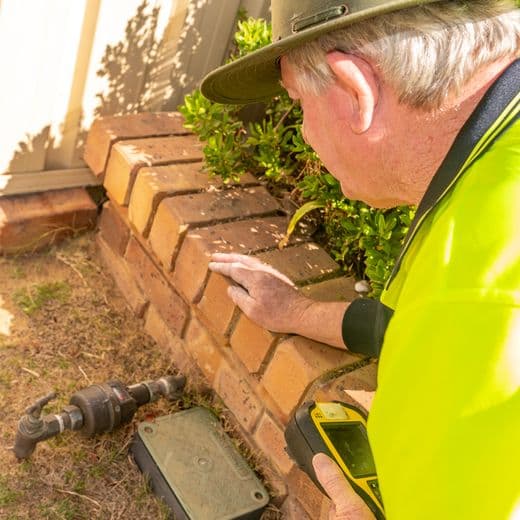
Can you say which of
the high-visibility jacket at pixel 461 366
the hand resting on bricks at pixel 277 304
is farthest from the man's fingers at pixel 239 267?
the high-visibility jacket at pixel 461 366

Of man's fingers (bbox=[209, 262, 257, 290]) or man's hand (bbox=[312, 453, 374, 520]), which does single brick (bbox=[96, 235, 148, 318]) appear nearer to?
man's fingers (bbox=[209, 262, 257, 290])

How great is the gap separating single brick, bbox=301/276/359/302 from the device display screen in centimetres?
47

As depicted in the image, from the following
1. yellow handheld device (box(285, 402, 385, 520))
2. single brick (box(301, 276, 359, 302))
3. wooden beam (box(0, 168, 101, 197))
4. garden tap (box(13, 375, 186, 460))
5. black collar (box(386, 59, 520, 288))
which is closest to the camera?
black collar (box(386, 59, 520, 288))

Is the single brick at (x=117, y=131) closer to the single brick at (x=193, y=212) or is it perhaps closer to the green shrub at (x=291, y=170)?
the green shrub at (x=291, y=170)

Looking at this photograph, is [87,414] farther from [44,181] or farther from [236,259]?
[44,181]

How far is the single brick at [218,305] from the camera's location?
6.56ft

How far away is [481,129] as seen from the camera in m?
1.13

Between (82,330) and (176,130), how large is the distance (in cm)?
82

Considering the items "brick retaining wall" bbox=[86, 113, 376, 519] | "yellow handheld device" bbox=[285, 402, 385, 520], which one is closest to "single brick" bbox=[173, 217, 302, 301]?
"brick retaining wall" bbox=[86, 113, 376, 519]

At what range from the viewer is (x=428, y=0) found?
114 centimetres

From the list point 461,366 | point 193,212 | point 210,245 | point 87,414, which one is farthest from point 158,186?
point 461,366

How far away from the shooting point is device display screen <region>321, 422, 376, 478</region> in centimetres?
158

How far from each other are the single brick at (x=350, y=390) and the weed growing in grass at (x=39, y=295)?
1.04 m

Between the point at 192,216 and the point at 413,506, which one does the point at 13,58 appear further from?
the point at 413,506
